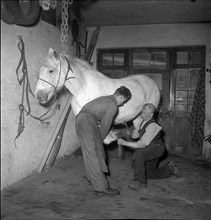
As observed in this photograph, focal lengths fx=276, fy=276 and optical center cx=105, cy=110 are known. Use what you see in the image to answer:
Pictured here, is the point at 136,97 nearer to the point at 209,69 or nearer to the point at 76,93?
the point at 76,93

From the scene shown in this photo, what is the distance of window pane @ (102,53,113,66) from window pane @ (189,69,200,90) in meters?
1.80

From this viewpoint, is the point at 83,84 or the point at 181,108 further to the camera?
the point at 181,108

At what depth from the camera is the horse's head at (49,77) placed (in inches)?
119

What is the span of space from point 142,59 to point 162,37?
65 cm

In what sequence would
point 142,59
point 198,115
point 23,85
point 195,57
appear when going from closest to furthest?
point 23,85 → point 198,115 → point 195,57 → point 142,59

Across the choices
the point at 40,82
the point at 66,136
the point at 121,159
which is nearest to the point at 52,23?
the point at 40,82

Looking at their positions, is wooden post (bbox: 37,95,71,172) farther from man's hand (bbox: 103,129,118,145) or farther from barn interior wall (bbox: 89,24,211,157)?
barn interior wall (bbox: 89,24,211,157)

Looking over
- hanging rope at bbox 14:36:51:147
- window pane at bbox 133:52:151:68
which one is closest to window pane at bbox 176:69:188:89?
window pane at bbox 133:52:151:68

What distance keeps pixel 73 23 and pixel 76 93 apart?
2130 mm

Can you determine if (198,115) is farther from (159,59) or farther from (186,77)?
(159,59)

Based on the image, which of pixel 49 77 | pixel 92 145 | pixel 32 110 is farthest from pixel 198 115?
pixel 49 77

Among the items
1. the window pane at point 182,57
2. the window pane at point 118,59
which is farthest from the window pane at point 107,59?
the window pane at point 182,57

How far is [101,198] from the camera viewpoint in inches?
125

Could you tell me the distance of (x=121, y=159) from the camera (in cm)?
526
